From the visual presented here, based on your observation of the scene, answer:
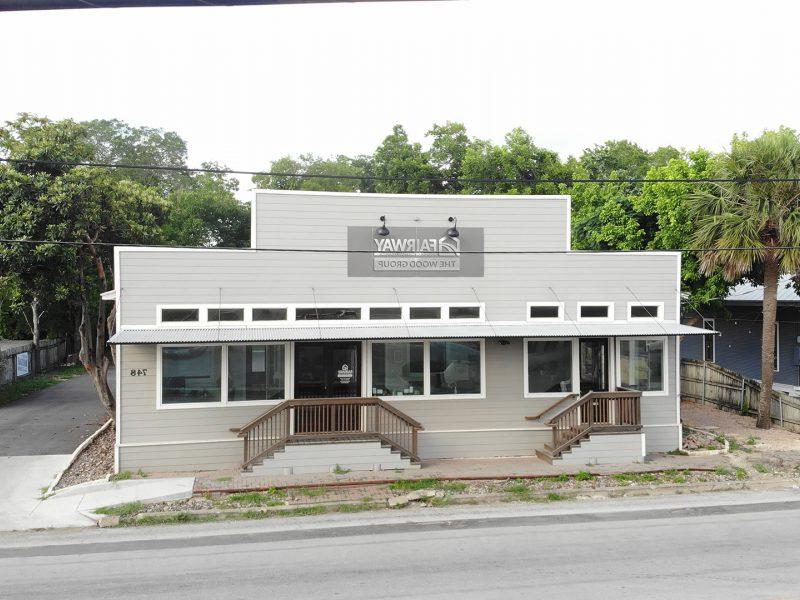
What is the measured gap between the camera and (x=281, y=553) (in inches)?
384

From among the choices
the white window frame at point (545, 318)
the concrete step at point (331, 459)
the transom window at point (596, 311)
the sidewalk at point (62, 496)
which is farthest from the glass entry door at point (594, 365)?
the sidewalk at point (62, 496)

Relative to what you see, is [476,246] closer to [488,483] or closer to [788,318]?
[488,483]

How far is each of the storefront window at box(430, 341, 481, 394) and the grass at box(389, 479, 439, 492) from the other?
8.79 feet

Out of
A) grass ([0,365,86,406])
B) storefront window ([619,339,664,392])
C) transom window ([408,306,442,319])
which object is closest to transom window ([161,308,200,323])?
transom window ([408,306,442,319])

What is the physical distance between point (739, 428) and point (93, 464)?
17.0 metres

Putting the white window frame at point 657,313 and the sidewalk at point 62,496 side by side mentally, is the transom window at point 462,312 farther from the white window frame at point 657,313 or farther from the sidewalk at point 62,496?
the sidewalk at point 62,496

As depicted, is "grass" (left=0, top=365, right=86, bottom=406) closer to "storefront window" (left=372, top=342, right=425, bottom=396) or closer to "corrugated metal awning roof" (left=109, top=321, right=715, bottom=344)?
"corrugated metal awning roof" (left=109, top=321, right=715, bottom=344)

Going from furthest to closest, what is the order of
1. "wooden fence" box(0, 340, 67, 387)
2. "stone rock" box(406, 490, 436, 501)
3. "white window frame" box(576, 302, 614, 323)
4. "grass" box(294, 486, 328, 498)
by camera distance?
"wooden fence" box(0, 340, 67, 387) < "white window frame" box(576, 302, 614, 323) < "grass" box(294, 486, 328, 498) < "stone rock" box(406, 490, 436, 501)

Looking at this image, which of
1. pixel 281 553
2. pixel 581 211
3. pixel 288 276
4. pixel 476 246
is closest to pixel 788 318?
pixel 581 211

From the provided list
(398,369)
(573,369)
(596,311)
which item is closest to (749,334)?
(596,311)

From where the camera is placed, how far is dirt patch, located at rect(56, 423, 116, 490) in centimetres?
1427

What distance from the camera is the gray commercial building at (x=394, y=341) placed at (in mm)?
14586

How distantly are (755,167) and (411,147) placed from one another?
95.3ft

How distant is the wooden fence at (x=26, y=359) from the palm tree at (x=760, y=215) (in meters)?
28.7
